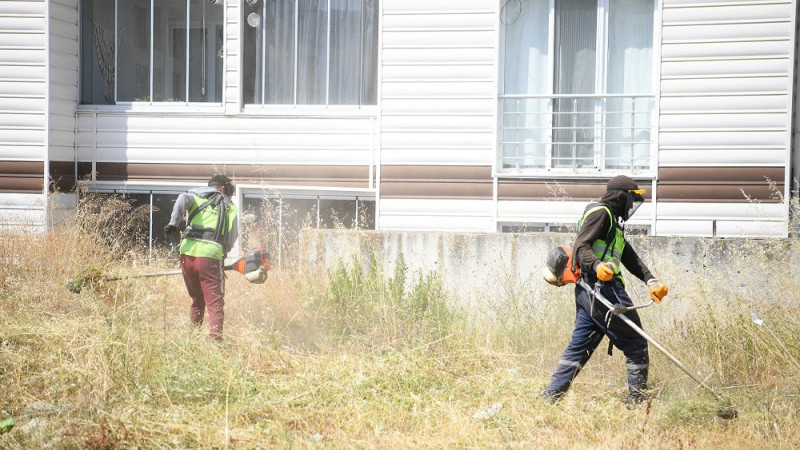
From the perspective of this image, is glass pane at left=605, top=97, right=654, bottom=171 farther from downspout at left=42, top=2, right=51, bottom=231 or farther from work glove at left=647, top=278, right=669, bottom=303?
downspout at left=42, top=2, right=51, bottom=231

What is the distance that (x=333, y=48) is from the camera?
1243 centimetres

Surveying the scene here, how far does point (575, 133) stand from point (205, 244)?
524 cm

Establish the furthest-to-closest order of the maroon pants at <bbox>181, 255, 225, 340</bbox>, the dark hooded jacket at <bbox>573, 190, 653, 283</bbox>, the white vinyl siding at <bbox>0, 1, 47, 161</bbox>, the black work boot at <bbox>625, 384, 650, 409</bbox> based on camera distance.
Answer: the white vinyl siding at <bbox>0, 1, 47, 161</bbox>
the maroon pants at <bbox>181, 255, 225, 340</bbox>
the dark hooded jacket at <bbox>573, 190, 653, 283</bbox>
the black work boot at <bbox>625, 384, 650, 409</bbox>

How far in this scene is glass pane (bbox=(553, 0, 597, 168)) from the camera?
36.7 feet

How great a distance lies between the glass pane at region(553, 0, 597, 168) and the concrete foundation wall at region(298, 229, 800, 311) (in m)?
2.45

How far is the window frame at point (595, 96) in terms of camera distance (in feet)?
35.8

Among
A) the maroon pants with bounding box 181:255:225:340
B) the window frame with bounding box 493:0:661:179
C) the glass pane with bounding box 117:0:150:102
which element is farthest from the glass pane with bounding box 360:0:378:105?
the maroon pants with bounding box 181:255:225:340

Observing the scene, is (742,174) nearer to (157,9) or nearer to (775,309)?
(775,309)

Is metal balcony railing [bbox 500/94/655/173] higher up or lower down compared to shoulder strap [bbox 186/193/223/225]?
higher up

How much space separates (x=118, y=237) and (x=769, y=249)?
8.09 m

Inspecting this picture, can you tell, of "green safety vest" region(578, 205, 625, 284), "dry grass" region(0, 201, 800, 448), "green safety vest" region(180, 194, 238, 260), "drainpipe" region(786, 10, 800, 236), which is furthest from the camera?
"drainpipe" region(786, 10, 800, 236)

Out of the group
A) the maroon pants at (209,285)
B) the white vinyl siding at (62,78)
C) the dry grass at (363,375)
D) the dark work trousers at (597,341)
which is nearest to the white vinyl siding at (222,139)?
the white vinyl siding at (62,78)

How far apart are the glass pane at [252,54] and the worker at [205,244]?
13.6 feet

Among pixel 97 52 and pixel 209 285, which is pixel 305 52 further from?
pixel 209 285
